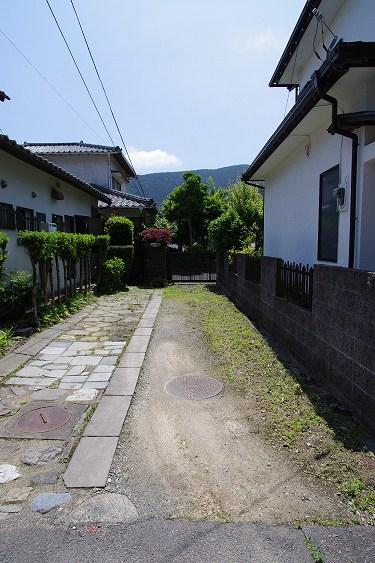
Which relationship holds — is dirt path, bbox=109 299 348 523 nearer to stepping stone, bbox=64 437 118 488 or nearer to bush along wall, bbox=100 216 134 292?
stepping stone, bbox=64 437 118 488

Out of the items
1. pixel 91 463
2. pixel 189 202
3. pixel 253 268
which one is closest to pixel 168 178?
pixel 189 202

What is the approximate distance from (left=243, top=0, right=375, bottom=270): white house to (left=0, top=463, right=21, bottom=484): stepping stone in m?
4.13

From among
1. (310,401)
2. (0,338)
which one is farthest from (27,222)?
(310,401)

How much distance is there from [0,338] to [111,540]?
4448 millimetres

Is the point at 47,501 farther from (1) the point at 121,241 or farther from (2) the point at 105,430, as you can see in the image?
(1) the point at 121,241

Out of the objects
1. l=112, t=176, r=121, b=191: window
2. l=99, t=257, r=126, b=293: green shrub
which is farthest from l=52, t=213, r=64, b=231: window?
l=112, t=176, r=121, b=191: window

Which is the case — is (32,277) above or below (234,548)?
above

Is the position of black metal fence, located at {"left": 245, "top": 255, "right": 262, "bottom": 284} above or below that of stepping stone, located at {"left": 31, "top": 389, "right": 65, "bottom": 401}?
above

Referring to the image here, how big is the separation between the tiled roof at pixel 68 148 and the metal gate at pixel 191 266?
7.29 meters

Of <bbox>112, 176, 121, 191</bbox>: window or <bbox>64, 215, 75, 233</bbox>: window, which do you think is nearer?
<bbox>64, 215, 75, 233</bbox>: window

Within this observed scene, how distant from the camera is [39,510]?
2.34 meters

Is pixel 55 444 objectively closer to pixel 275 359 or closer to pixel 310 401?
pixel 310 401

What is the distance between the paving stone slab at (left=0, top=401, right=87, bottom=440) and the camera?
10.7 feet

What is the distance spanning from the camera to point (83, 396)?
13.6ft
